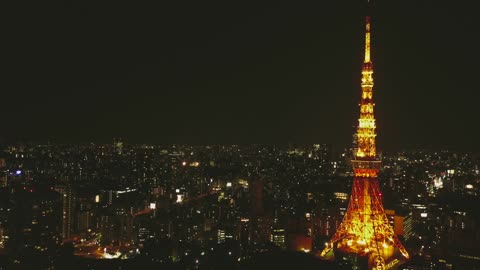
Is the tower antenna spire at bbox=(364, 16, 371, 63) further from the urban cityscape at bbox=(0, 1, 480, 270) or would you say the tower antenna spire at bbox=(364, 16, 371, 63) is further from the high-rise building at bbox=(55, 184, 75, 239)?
the high-rise building at bbox=(55, 184, 75, 239)

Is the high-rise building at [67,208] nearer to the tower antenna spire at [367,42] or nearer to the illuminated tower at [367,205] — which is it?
the illuminated tower at [367,205]

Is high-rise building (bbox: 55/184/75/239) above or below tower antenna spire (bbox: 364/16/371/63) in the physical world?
below

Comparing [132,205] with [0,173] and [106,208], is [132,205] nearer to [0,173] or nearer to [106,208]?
[106,208]

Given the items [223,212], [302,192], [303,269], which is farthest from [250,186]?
[303,269]

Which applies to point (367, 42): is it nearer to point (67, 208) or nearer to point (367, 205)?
point (367, 205)

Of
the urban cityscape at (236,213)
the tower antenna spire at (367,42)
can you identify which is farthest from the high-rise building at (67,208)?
the tower antenna spire at (367,42)

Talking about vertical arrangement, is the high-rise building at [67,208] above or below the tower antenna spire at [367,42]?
below

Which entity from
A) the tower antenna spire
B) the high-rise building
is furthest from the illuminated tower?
the high-rise building

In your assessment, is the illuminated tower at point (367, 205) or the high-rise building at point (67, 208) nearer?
the illuminated tower at point (367, 205)
